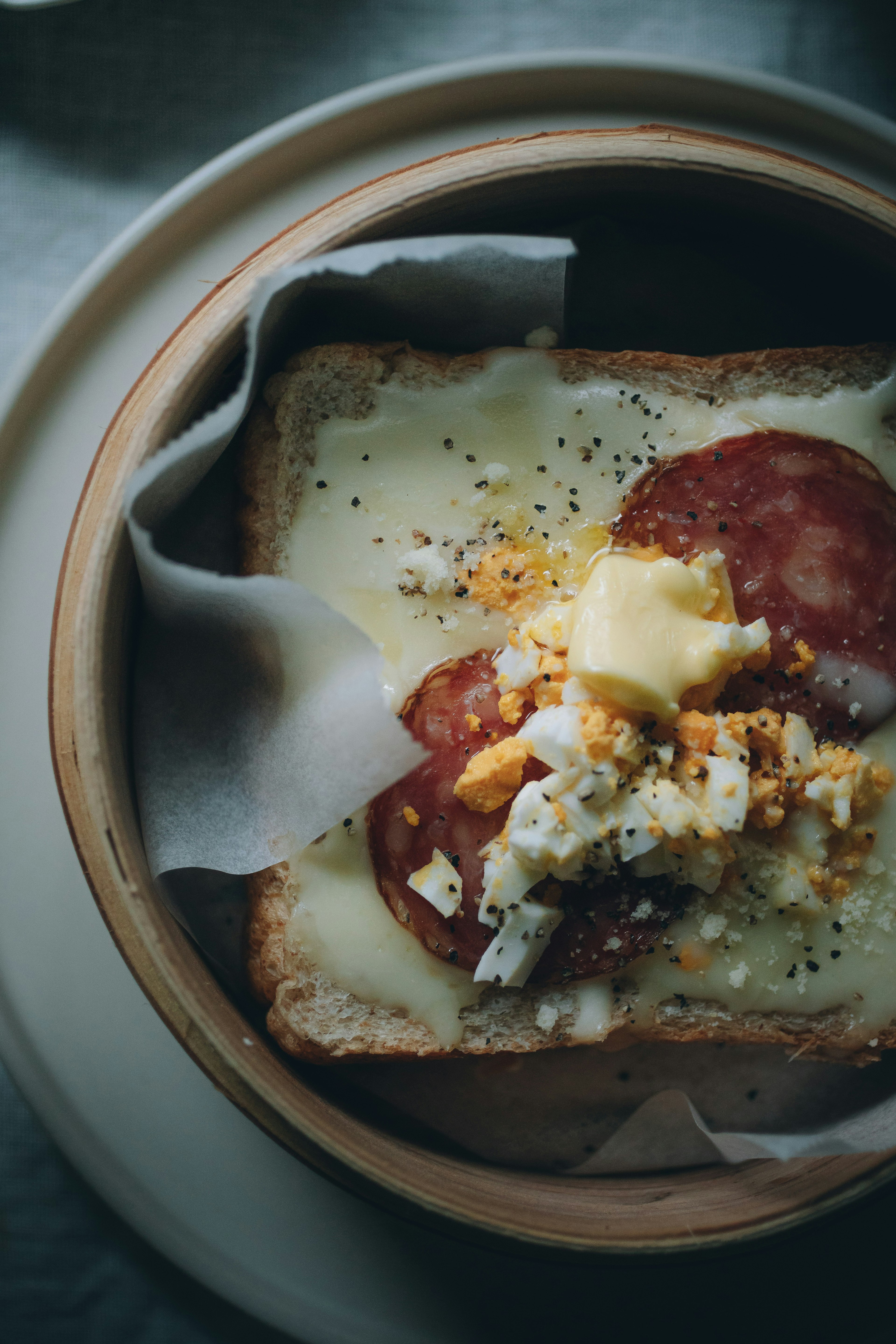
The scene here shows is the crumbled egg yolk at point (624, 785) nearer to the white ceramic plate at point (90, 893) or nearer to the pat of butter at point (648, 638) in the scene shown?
the pat of butter at point (648, 638)

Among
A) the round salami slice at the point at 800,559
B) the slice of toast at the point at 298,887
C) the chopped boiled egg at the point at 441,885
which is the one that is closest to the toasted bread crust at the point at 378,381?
the slice of toast at the point at 298,887

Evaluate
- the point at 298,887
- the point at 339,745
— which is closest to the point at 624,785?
the point at 339,745

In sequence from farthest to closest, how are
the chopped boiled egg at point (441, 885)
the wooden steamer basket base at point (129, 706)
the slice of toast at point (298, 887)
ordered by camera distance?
the slice of toast at point (298, 887)
the chopped boiled egg at point (441, 885)
the wooden steamer basket base at point (129, 706)

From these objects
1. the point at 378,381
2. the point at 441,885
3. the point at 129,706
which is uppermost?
the point at 378,381

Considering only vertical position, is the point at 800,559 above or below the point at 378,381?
below

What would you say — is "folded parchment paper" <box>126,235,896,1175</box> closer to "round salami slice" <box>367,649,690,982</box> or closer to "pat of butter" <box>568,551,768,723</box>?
"round salami slice" <box>367,649,690,982</box>

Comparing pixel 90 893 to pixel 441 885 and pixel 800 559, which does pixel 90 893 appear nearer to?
pixel 441 885

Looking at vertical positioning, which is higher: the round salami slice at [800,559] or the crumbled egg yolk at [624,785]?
the round salami slice at [800,559]
